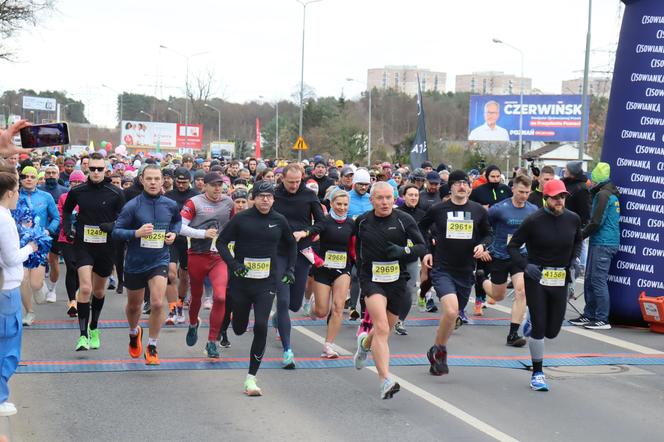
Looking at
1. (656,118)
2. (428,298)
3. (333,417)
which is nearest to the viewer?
(333,417)

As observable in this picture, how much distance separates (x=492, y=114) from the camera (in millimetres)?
70500

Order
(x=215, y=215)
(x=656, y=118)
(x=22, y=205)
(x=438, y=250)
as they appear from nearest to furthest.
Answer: (x=22, y=205) → (x=438, y=250) → (x=215, y=215) → (x=656, y=118)

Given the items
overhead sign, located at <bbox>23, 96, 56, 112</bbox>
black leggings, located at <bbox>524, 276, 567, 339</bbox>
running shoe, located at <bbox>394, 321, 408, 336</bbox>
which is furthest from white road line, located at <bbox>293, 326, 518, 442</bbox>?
overhead sign, located at <bbox>23, 96, 56, 112</bbox>

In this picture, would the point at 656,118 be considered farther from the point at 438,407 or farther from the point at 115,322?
the point at 115,322

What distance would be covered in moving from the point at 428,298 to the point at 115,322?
16.2ft

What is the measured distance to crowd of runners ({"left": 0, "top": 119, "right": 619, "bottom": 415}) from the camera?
8.64 m

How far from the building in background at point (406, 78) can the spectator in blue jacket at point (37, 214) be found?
518 feet

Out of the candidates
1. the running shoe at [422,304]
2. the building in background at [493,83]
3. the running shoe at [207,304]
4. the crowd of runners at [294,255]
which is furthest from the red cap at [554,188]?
the building in background at [493,83]

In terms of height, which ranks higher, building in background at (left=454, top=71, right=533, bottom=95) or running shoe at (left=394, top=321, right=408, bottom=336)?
building in background at (left=454, top=71, right=533, bottom=95)

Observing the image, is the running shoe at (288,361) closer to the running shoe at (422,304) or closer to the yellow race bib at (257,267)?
the yellow race bib at (257,267)

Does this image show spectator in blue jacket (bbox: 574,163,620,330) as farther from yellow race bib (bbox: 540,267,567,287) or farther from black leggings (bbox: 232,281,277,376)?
black leggings (bbox: 232,281,277,376)

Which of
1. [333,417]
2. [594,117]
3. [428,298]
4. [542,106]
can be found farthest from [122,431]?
[594,117]

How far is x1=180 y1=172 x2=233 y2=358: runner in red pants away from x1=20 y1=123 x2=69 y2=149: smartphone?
364 cm

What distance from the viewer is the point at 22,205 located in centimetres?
919
